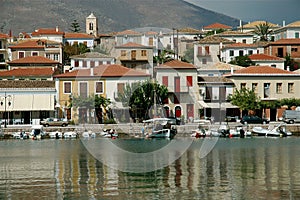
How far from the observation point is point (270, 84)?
70.4 metres

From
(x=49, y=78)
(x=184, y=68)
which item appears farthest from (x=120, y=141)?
(x=49, y=78)

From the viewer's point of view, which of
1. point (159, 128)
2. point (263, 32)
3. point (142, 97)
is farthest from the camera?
point (263, 32)

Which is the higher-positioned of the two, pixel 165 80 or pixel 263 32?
pixel 263 32

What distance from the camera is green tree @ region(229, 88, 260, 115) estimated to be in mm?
67375

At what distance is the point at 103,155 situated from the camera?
47562 millimetres

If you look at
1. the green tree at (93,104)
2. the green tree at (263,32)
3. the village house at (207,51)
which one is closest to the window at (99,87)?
the green tree at (93,104)

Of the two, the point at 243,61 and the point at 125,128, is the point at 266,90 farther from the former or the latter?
the point at 125,128

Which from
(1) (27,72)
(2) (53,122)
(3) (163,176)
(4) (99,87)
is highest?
(1) (27,72)

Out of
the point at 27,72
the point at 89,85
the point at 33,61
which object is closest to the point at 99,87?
the point at 89,85

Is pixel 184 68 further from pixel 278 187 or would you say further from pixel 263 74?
pixel 278 187

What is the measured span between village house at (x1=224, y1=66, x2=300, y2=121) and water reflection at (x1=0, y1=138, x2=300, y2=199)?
60.5 feet

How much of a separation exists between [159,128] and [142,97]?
5.50 meters

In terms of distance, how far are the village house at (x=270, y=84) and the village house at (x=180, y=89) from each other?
3787 millimetres

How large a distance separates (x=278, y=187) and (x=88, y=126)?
1346 inches
